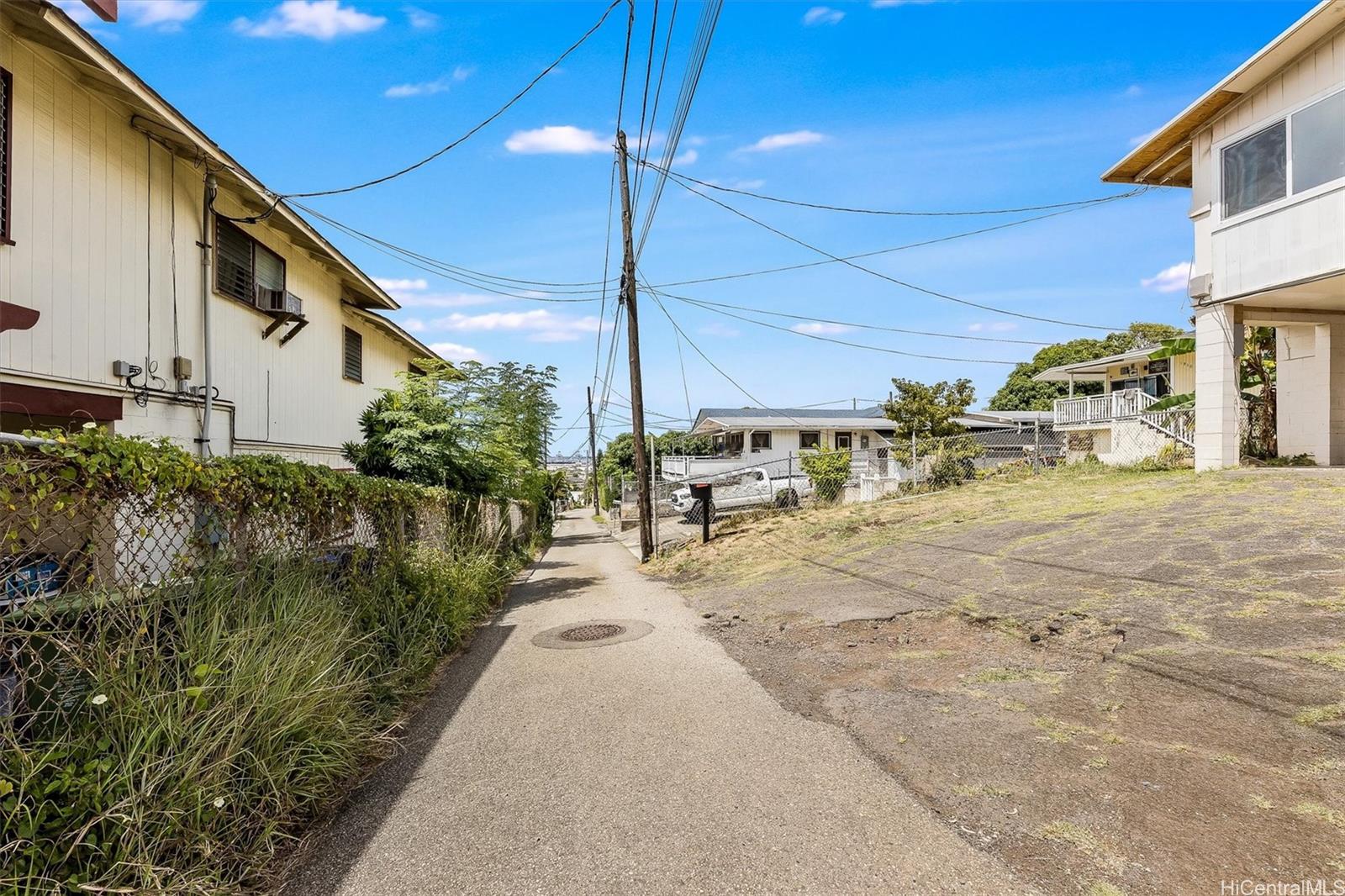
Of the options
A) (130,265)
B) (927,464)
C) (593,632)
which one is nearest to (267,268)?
(130,265)

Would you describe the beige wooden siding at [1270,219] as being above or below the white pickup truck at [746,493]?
above

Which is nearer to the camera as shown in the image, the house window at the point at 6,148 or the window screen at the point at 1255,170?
the house window at the point at 6,148

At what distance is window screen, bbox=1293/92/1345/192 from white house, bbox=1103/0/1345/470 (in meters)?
0.01

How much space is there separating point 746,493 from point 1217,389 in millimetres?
12899

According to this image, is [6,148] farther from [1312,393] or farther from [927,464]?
[1312,393]

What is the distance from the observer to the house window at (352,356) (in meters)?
13.9

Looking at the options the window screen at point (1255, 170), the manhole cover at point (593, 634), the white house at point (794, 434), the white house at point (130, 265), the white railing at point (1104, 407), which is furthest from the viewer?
the white house at point (794, 434)

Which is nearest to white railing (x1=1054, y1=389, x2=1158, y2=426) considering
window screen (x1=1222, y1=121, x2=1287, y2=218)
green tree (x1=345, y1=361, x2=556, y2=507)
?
window screen (x1=1222, y1=121, x2=1287, y2=218)

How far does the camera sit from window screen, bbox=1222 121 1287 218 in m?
11.2

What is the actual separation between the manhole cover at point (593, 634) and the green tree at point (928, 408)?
19454mm

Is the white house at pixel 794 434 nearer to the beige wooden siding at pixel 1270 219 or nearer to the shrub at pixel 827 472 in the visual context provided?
the shrub at pixel 827 472

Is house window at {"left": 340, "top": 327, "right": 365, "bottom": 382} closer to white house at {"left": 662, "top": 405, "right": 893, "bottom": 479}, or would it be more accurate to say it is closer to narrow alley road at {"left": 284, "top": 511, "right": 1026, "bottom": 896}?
narrow alley road at {"left": 284, "top": 511, "right": 1026, "bottom": 896}

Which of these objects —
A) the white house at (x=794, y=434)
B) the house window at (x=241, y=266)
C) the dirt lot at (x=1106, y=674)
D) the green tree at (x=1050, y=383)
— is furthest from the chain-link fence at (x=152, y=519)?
the green tree at (x=1050, y=383)

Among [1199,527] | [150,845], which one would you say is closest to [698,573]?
[1199,527]
